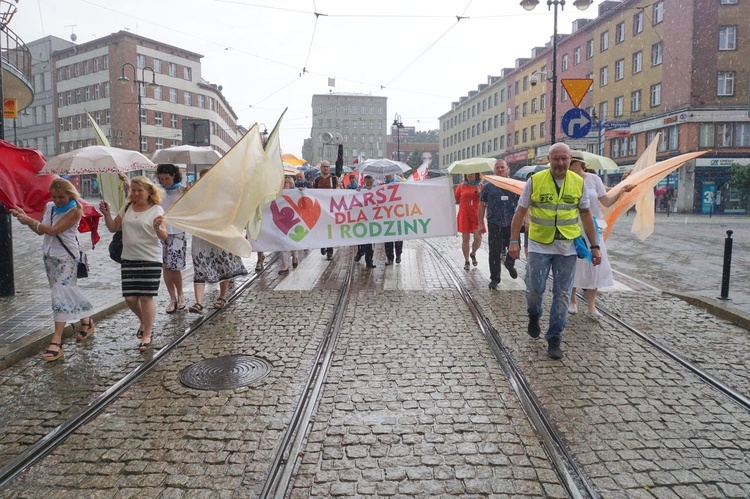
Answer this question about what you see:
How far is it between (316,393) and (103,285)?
609cm

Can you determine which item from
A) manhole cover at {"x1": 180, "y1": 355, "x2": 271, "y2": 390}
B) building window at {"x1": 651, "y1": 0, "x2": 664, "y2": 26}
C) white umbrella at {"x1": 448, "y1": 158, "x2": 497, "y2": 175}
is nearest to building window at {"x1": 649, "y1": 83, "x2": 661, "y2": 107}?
building window at {"x1": 651, "y1": 0, "x2": 664, "y2": 26}

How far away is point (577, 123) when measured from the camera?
39.3 ft

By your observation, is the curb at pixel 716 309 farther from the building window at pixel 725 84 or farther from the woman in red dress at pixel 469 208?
the building window at pixel 725 84

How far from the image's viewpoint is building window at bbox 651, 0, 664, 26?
38.0m

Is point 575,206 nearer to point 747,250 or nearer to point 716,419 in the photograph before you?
point 716,419

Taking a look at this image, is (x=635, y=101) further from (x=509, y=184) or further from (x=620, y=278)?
(x=509, y=184)

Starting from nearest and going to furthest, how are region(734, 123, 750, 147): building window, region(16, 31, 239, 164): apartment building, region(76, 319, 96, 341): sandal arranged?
region(76, 319, 96, 341): sandal, region(734, 123, 750, 147): building window, region(16, 31, 239, 164): apartment building

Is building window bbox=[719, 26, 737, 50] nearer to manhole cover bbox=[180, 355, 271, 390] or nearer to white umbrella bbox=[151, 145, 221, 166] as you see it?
white umbrella bbox=[151, 145, 221, 166]

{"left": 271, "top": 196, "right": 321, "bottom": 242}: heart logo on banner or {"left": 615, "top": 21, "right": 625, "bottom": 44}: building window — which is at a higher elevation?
{"left": 615, "top": 21, "right": 625, "bottom": 44}: building window

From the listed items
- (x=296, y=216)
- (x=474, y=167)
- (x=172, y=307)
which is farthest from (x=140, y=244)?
(x=474, y=167)

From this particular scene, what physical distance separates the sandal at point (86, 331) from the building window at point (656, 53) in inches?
1637

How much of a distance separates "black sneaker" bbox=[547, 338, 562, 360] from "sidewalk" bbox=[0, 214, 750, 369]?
2780mm

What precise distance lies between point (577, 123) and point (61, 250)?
10122 millimetres

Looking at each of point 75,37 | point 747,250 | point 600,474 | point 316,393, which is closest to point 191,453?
point 316,393
